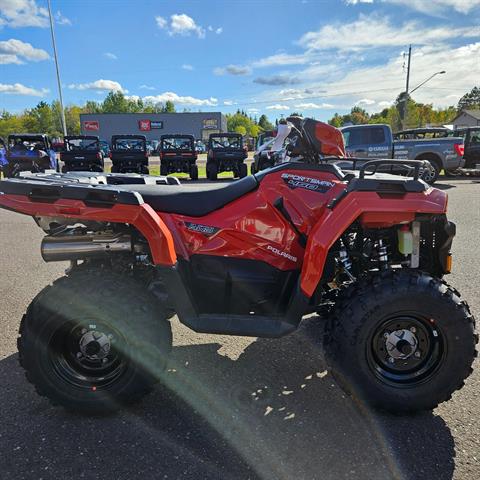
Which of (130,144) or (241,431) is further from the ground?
(130,144)

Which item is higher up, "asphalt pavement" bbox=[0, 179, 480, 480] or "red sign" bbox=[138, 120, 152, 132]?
"red sign" bbox=[138, 120, 152, 132]

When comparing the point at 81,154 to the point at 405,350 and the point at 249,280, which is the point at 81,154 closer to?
the point at 249,280

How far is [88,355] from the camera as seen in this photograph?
254 cm

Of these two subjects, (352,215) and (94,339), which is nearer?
(352,215)

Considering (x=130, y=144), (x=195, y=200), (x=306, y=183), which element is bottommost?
(x=195, y=200)

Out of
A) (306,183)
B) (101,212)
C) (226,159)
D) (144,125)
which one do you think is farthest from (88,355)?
(144,125)

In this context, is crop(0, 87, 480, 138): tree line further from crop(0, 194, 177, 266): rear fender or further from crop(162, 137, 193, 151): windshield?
crop(0, 194, 177, 266): rear fender

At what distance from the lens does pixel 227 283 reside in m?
2.77

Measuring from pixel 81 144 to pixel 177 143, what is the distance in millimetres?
4179

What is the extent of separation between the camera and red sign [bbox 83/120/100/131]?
65.8m

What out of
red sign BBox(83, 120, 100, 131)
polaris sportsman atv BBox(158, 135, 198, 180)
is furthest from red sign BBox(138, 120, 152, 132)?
polaris sportsman atv BBox(158, 135, 198, 180)

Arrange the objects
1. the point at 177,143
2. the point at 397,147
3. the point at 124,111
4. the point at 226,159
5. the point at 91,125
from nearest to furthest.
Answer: the point at 397,147 → the point at 226,159 → the point at 177,143 → the point at 91,125 → the point at 124,111

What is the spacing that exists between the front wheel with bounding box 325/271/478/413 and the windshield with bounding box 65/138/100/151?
17.6 metres

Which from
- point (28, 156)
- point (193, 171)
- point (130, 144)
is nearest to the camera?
point (28, 156)
